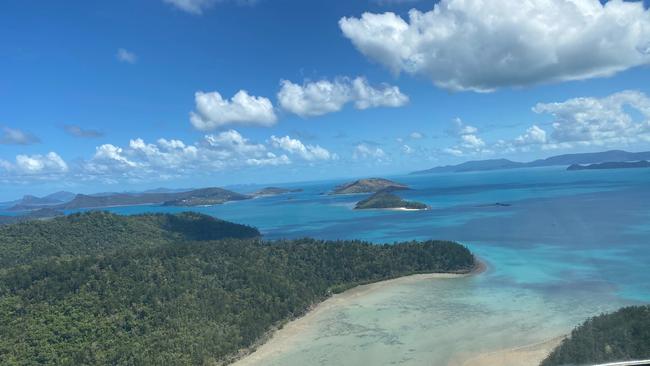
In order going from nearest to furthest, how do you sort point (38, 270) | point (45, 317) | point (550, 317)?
1. point (45, 317)
2. point (550, 317)
3. point (38, 270)

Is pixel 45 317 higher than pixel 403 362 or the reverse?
higher

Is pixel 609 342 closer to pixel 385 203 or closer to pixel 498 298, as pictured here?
pixel 498 298

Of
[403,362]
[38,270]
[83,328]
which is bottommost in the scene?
[403,362]

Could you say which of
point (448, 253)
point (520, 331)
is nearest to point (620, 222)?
point (448, 253)

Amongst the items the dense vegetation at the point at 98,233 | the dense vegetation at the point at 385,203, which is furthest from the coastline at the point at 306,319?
the dense vegetation at the point at 385,203

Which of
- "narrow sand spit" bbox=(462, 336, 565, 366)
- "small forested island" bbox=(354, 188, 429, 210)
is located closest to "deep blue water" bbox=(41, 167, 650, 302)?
"small forested island" bbox=(354, 188, 429, 210)

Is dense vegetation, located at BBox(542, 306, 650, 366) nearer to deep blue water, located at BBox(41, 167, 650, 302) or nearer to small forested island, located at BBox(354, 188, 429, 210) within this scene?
deep blue water, located at BBox(41, 167, 650, 302)

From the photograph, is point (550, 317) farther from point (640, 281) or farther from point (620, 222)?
point (620, 222)
